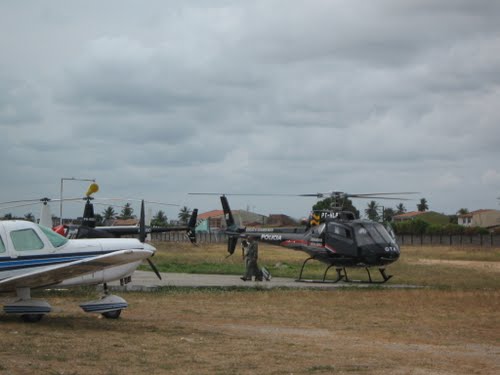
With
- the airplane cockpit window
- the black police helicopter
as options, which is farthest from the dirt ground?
the black police helicopter

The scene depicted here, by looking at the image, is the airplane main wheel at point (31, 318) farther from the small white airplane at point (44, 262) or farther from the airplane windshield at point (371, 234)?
the airplane windshield at point (371, 234)

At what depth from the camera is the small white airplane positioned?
13805 millimetres

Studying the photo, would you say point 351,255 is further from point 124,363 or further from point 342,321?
point 124,363

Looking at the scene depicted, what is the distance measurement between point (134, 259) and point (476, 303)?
965 cm

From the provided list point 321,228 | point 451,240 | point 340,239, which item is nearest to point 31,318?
point 340,239

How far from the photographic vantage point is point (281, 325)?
14.9 meters

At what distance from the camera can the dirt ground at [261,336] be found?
10078 mm

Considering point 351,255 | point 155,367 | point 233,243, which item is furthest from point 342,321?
point 233,243

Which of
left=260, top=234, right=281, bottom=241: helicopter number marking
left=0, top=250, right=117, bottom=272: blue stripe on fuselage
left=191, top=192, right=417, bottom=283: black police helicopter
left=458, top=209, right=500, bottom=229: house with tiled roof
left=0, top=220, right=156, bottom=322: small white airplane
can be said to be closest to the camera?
left=0, top=220, right=156, bottom=322: small white airplane

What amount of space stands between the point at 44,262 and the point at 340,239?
1425 centimetres

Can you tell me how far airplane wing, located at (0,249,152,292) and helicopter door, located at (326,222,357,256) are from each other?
13357 millimetres

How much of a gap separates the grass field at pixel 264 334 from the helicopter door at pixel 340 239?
4.08m

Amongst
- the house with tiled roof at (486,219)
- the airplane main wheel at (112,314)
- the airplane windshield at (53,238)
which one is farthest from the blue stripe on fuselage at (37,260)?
the house with tiled roof at (486,219)

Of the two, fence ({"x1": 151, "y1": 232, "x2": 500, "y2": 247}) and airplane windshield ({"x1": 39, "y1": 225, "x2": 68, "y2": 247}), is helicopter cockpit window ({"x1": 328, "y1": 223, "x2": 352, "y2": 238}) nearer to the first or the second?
airplane windshield ({"x1": 39, "y1": 225, "x2": 68, "y2": 247})
